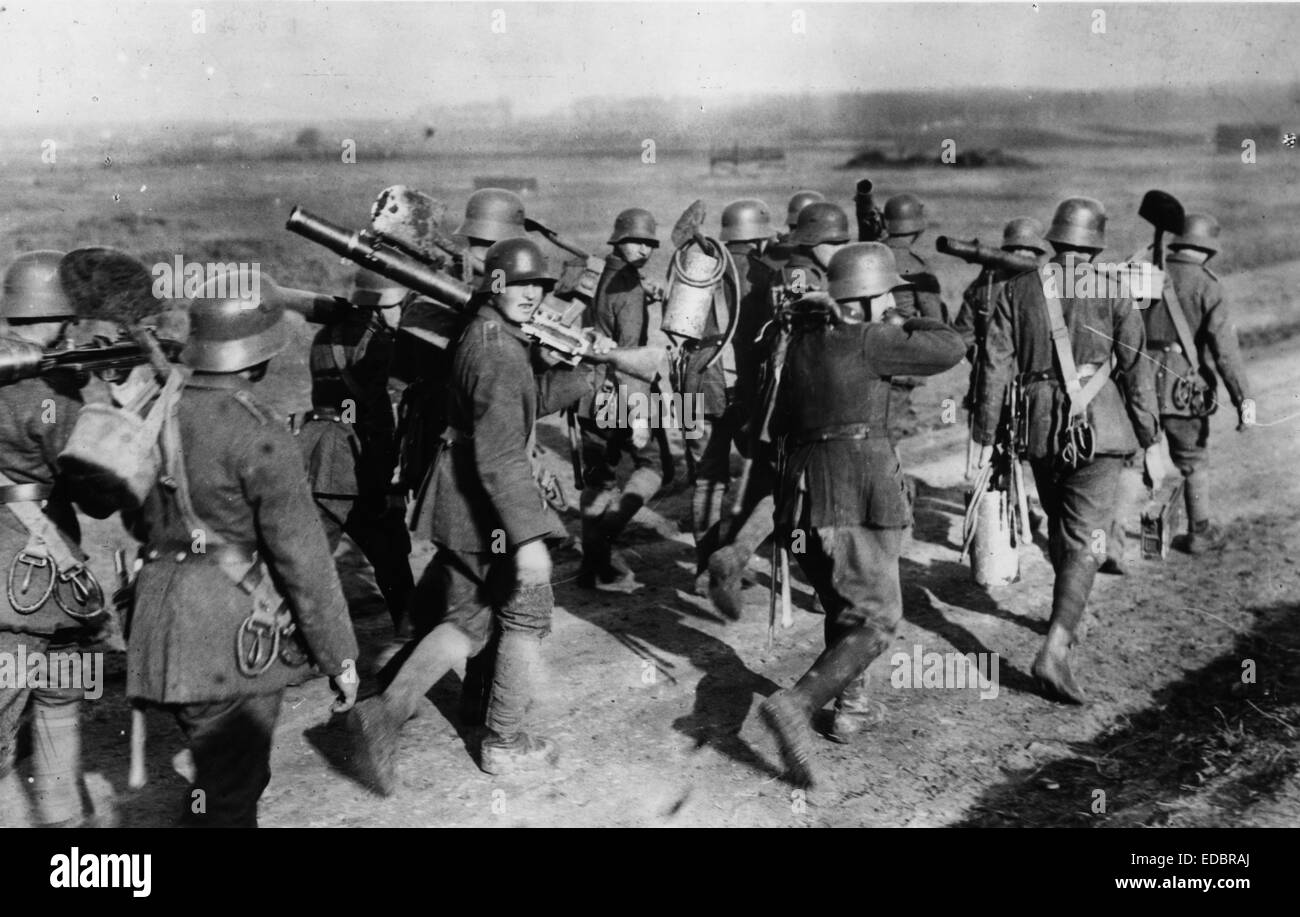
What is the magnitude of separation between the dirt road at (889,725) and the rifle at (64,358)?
1.83 metres

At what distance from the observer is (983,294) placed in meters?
8.42

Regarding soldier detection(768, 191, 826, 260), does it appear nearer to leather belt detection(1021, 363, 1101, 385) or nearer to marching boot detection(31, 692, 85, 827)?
leather belt detection(1021, 363, 1101, 385)

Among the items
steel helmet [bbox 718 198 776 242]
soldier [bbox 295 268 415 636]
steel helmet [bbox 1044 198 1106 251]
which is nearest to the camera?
soldier [bbox 295 268 415 636]

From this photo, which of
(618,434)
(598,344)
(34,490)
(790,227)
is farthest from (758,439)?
(34,490)

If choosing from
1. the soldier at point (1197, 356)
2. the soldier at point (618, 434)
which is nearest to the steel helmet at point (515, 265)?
the soldier at point (618, 434)

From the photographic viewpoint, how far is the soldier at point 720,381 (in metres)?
7.68

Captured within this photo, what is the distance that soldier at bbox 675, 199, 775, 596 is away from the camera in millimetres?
7684

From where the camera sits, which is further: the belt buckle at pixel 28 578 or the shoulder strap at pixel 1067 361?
the shoulder strap at pixel 1067 361

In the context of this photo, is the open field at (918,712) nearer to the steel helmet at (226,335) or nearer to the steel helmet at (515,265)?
the steel helmet at (226,335)

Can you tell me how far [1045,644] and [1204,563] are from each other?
2.75m

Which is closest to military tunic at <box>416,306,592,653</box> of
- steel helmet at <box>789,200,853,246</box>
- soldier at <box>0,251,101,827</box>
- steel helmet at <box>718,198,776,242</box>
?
soldier at <box>0,251,101,827</box>

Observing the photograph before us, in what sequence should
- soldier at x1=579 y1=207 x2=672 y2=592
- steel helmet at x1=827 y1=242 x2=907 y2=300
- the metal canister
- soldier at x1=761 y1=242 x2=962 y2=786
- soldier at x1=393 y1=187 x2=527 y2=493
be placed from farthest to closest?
soldier at x1=579 y1=207 x2=672 y2=592, the metal canister, soldier at x1=393 y1=187 x2=527 y2=493, steel helmet at x1=827 y1=242 x2=907 y2=300, soldier at x1=761 y1=242 x2=962 y2=786
